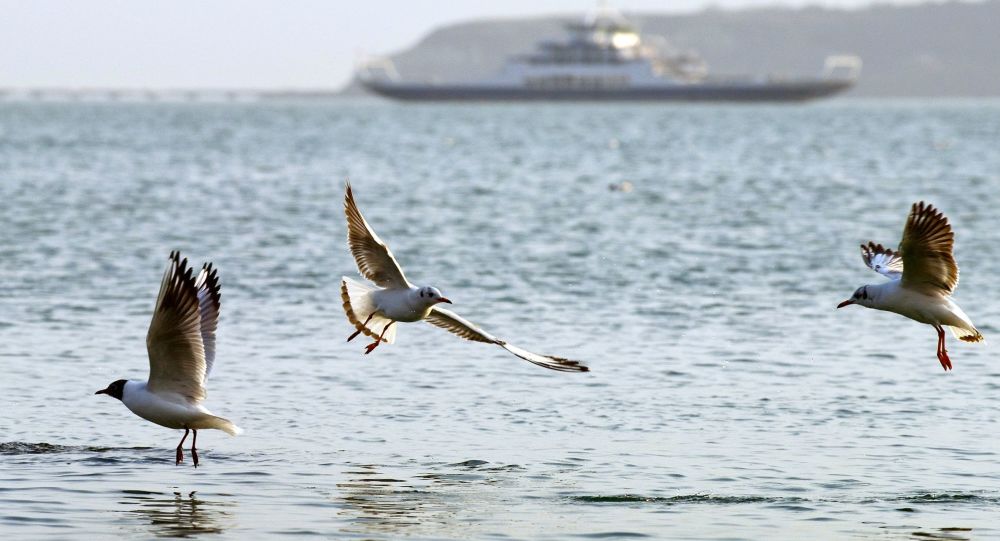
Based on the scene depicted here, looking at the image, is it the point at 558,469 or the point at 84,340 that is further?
the point at 84,340

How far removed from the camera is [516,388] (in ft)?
58.6

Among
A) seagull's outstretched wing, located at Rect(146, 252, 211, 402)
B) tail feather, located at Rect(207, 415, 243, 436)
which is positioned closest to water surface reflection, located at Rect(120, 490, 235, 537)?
tail feather, located at Rect(207, 415, 243, 436)

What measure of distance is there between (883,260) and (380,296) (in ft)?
16.3

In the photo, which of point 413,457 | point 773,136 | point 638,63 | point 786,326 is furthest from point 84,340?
point 638,63

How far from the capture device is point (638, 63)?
640ft

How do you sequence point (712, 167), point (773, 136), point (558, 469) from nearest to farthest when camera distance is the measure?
point (558, 469)
point (712, 167)
point (773, 136)

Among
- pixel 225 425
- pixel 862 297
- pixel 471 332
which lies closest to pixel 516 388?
pixel 471 332

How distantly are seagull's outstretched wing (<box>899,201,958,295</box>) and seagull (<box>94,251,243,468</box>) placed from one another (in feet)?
18.4

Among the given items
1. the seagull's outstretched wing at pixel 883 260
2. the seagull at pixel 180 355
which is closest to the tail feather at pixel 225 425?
the seagull at pixel 180 355

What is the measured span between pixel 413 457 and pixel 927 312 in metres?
4.62

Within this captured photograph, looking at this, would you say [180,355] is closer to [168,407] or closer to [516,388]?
[168,407]

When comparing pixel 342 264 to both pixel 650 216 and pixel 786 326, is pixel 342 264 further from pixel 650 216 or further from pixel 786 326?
pixel 650 216

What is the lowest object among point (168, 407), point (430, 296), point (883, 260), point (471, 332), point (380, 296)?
point (168, 407)

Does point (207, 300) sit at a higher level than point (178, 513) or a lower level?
higher
